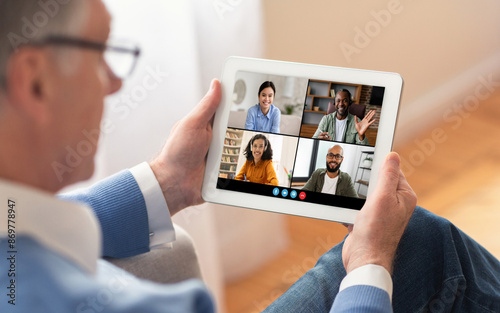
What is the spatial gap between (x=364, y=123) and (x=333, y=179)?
0.11 meters

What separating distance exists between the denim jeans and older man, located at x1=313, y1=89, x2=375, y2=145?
0.62 feet

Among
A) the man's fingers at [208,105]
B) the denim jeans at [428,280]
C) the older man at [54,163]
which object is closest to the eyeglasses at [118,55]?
the older man at [54,163]

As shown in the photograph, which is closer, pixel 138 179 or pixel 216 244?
pixel 138 179

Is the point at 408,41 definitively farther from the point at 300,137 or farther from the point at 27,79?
the point at 27,79

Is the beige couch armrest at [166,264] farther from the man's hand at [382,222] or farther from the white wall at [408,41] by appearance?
the white wall at [408,41]

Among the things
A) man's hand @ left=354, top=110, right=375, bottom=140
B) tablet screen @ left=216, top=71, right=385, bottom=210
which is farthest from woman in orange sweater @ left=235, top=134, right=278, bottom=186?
man's hand @ left=354, top=110, right=375, bottom=140

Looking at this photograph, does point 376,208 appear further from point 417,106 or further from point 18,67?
point 417,106

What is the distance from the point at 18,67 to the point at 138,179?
503 mm

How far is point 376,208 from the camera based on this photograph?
0.75m

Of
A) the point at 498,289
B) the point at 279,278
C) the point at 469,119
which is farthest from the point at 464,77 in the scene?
the point at 498,289

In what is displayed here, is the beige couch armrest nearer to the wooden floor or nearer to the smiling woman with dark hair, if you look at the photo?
the smiling woman with dark hair

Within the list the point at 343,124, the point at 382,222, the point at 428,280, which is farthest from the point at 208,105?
the point at 428,280

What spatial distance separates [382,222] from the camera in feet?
2.46

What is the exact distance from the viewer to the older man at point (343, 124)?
0.82 metres
